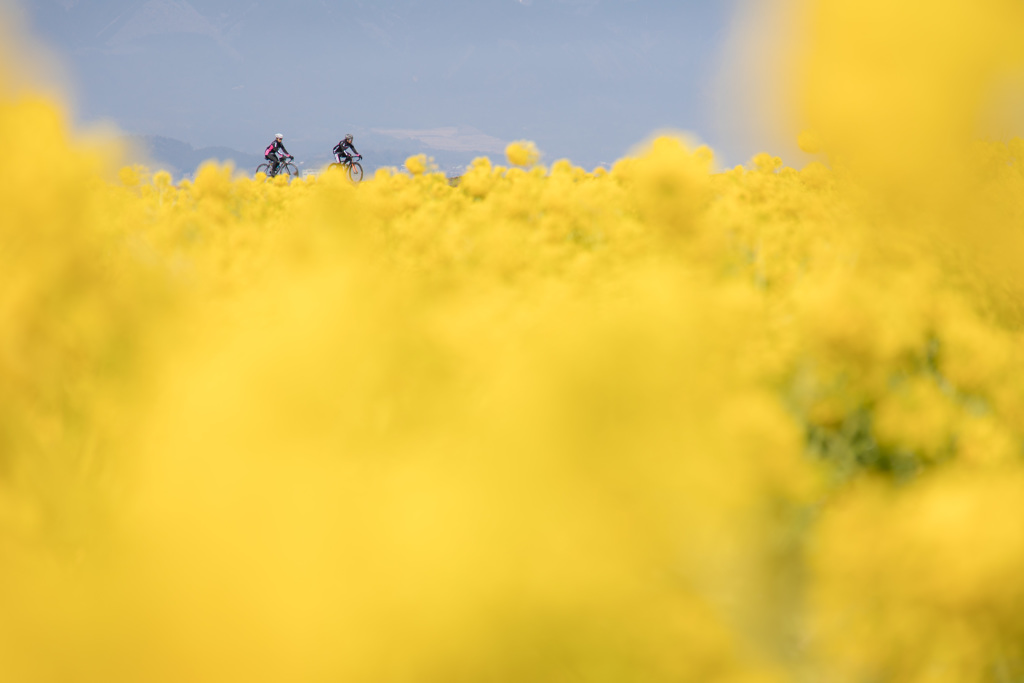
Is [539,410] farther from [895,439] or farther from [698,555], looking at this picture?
[895,439]

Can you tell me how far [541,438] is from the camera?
13.9 inches

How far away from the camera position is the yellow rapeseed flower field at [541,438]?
Result: 315mm

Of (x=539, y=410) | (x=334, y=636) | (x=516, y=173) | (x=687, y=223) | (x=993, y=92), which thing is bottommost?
(x=334, y=636)

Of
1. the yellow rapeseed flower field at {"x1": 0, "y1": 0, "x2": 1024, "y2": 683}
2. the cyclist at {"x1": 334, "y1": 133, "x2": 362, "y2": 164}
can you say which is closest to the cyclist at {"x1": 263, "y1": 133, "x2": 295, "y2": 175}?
the cyclist at {"x1": 334, "y1": 133, "x2": 362, "y2": 164}

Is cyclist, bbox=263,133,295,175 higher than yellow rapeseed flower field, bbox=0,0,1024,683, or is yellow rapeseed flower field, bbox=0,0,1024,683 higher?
cyclist, bbox=263,133,295,175

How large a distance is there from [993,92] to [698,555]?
2.00ft

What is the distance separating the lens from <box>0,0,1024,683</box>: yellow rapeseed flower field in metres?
0.32

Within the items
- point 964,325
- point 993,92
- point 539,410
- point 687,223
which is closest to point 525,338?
point 539,410

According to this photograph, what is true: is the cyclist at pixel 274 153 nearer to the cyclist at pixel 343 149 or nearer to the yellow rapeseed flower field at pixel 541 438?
the cyclist at pixel 343 149

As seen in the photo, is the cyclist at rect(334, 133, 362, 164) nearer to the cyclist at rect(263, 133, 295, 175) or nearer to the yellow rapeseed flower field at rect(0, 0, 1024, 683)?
the cyclist at rect(263, 133, 295, 175)

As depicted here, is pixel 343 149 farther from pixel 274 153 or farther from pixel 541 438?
pixel 541 438

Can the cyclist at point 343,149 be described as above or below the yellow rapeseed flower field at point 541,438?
above

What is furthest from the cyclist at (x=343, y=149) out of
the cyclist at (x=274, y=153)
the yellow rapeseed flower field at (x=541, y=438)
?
the yellow rapeseed flower field at (x=541, y=438)

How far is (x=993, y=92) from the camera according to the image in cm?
68
